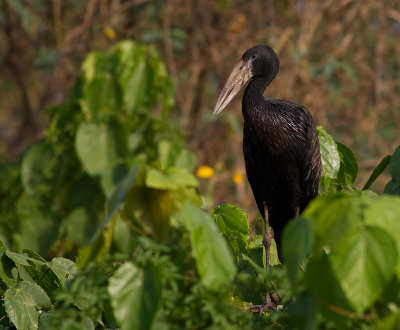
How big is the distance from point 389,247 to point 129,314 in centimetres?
57

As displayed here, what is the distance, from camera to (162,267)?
5.52ft

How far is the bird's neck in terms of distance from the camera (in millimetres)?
3861

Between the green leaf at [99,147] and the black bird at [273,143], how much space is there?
1.26m

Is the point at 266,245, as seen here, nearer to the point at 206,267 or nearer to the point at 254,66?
the point at 254,66

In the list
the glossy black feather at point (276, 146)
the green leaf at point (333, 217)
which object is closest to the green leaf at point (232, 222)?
the green leaf at point (333, 217)

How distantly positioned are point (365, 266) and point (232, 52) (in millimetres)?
6899

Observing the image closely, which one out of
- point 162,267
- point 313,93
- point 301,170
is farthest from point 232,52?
point 162,267

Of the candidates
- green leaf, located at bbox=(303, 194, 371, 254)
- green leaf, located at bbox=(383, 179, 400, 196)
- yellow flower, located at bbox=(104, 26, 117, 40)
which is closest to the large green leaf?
yellow flower, located at bbox=(104, 26, 117, 40)

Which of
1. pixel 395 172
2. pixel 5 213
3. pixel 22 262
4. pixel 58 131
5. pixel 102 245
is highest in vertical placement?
pixel 395 172

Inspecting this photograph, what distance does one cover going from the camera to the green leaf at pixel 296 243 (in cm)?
148

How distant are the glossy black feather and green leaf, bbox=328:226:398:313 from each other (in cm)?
234

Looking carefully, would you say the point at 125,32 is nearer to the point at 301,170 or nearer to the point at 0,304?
the point at 301,170

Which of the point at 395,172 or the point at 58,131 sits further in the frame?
the point at 58,131

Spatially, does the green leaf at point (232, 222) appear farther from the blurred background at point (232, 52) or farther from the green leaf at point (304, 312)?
the blurred background at point (232, 52)
